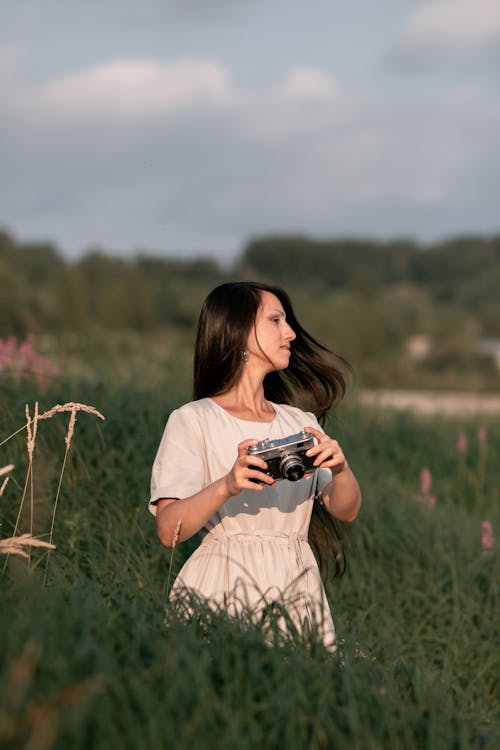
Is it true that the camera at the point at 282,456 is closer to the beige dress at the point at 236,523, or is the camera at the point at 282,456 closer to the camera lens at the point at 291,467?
the camera lens at the point at 291,467

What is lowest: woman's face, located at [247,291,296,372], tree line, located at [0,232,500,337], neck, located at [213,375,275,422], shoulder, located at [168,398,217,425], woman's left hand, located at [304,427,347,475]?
woman's left hand, located at [304,427,347,475]

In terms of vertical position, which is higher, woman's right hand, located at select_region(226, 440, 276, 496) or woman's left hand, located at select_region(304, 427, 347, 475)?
woman's left hand, located at select_region(304, 427, 347, 475)

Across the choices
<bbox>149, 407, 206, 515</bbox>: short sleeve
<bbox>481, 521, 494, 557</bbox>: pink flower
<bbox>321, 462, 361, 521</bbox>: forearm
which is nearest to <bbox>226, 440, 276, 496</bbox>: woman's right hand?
<bbox>149, 407, 206, 515</bbox>: short sleeve

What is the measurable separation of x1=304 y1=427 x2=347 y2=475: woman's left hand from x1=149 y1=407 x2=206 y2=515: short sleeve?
381 mm

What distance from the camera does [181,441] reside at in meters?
2.88

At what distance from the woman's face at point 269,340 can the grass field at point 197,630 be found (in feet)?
2.64

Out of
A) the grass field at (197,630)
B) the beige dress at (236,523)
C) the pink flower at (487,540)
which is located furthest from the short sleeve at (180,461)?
the pink flower at (487,540)

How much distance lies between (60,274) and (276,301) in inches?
1390

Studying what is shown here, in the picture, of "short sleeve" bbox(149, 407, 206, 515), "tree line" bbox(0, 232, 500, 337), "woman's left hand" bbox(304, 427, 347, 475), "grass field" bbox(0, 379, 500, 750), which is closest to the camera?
"grass field" bbox(0, 379, 500, 750)

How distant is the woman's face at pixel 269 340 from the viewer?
309 centimetres

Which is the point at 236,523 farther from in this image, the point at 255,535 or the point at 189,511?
the point at 189,511

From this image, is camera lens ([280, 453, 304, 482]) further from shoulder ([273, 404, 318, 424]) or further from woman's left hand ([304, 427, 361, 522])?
shoulder ([273, 404, 318, 424])

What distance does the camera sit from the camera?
2551mm

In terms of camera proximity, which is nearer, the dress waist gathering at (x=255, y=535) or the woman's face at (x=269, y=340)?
the dress waist gathering at (x=255, y=535)
